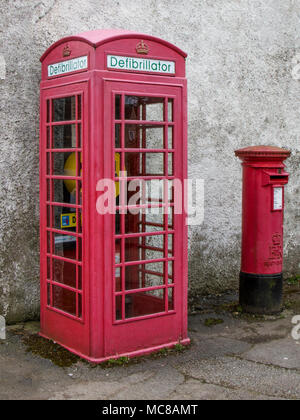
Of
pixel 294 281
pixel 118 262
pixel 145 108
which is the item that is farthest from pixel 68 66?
pixel 294 281

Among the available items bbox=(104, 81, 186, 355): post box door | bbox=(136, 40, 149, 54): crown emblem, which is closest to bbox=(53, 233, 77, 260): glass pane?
bbox=(104, 81, 186, 355): post box door

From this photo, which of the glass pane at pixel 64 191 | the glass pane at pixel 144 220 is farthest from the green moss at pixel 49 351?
the glass pane at pixel 64 191

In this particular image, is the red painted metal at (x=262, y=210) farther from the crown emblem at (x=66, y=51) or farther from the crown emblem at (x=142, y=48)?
the crown emblem at (x=66, y=51)

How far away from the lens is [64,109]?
4.06m

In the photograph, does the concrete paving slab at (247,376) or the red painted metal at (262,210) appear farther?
the red painted metal at (262,210)

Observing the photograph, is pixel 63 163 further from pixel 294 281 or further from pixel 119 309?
pixel 294 281

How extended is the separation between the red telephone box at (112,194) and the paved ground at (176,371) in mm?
166

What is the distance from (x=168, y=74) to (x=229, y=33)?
2079 millimetres

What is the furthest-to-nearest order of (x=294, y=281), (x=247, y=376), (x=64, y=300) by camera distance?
1. (x=294, y=281)
2. (x=64, y=300)
3. (x=247, y=376)

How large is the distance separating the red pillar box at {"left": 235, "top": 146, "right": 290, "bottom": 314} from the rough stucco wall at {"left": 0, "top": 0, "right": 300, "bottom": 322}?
0.71 metres

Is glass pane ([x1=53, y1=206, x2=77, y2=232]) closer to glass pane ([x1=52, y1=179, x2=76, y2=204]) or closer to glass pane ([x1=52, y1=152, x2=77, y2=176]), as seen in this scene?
glass pane ([x1=52, y1=179, x2=76, y2=204])

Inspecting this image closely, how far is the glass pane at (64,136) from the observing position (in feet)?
13.4

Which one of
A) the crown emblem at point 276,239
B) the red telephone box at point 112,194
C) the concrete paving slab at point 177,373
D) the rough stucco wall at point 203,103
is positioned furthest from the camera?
the crown emblem at point 276,239

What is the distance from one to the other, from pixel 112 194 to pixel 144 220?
1.86ft
